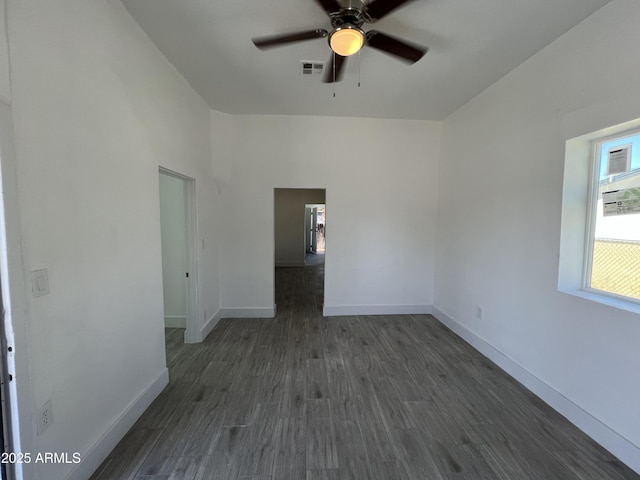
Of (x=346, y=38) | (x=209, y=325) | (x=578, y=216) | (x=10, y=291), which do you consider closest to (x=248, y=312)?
(x=209, y=325)

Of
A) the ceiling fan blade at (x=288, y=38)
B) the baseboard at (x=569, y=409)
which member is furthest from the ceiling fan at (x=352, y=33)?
the baseboard at (x=569, y=409)

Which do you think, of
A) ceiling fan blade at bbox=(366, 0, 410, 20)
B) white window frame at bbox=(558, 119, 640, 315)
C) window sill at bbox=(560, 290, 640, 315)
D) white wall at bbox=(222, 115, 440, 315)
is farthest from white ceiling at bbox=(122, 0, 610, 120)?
window sill at bbox=(560, 290, 640, 315)

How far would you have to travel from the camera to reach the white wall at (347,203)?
13.2 ft

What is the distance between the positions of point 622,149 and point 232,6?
9.61ft

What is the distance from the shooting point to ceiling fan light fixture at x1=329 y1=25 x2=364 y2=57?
1678 mm

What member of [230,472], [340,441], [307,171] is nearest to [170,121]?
[307,171]

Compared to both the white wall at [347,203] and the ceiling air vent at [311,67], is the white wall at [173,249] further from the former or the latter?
the ceiling air vent at [311,67]

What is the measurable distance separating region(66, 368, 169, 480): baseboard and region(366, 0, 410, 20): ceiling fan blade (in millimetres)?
3106

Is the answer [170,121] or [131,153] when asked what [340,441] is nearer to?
[131,153]

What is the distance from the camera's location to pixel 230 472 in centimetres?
163

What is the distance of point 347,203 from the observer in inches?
164

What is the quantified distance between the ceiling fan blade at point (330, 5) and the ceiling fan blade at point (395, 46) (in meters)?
0.27

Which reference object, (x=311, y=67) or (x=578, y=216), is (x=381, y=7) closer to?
(x=311, y=67)

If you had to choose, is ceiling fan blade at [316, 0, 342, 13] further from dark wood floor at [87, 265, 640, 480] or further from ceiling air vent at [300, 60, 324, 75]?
dark wood floor at [87, 265, 640, 480]
